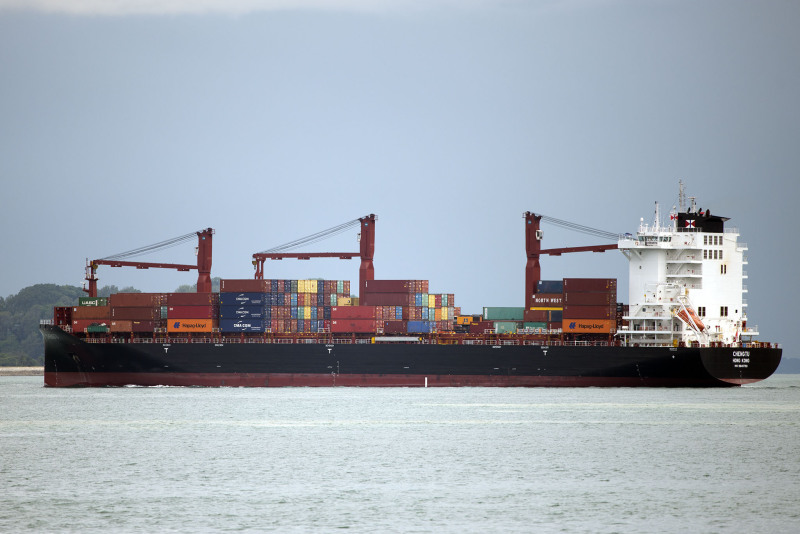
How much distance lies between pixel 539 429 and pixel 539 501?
16.3 m

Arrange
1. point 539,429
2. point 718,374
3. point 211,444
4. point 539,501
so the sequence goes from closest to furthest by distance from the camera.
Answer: point 539,501
point 211,444
point 539,429
point 718,374

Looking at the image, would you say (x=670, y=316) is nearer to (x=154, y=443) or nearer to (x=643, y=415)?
(x=643, y=415)

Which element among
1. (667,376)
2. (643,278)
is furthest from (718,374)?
(643,278)

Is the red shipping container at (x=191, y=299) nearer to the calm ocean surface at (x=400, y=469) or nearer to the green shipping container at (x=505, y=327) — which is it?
the calm ocean surface at (x=400, y=469)

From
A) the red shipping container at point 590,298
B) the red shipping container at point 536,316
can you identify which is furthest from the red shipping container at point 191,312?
the red shipping container at point 590,298

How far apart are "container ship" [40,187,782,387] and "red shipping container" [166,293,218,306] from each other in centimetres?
12

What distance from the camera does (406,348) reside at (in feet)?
210

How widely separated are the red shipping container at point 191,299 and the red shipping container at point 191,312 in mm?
245

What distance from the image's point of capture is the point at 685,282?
63.9 metres

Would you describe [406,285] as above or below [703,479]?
above

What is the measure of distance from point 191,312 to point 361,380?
11.3m

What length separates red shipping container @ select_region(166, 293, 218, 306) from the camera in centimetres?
6675

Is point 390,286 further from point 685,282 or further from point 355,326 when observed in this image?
point 685,282

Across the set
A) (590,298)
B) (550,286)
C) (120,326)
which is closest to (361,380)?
(550,286)
